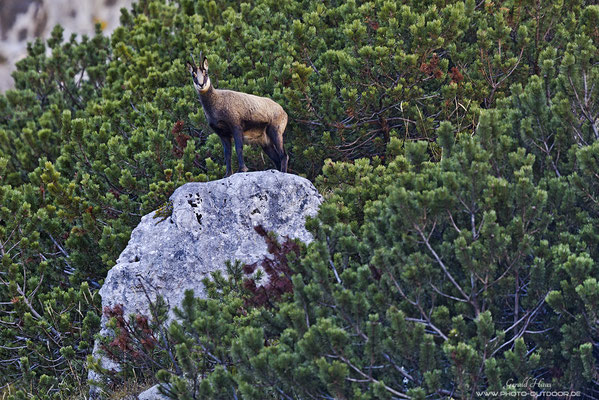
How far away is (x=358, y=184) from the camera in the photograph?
7566mm

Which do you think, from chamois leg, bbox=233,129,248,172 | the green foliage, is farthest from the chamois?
the green foliage

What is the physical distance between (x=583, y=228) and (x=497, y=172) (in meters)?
0.74

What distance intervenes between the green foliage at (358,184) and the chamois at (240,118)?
0.66 meters

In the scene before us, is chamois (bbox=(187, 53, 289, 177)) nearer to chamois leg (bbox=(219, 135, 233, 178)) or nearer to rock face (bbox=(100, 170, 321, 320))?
chamois leg (bbox=(219, 135, 233, 178))

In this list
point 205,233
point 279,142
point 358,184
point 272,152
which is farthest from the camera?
point 272,152

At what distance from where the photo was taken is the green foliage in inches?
197

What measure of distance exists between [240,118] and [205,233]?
1286 mm

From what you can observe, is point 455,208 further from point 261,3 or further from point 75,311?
point 261,3

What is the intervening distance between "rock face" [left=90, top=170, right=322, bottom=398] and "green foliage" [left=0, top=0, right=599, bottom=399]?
25.4 inches

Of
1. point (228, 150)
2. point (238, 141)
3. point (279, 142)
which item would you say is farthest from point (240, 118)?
point (279, 142)

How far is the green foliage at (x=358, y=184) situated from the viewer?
500 centimetres

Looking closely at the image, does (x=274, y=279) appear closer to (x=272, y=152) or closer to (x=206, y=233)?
(x=206, y=233)

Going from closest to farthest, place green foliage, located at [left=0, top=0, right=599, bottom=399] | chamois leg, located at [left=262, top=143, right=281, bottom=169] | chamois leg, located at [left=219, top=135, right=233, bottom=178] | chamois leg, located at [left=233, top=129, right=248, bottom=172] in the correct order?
green foliage, located at [left=0, top=0, right=599, bottom=399] → chamois leg, located at [left=233, top=129, right=248, bottom=172] → chamois leg, located at [left=219, top=135, right=233, bottom=178] → chamois leg, located at [left=262, top=143, right=281, bottom=169]

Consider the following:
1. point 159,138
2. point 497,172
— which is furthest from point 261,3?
point 497,172
